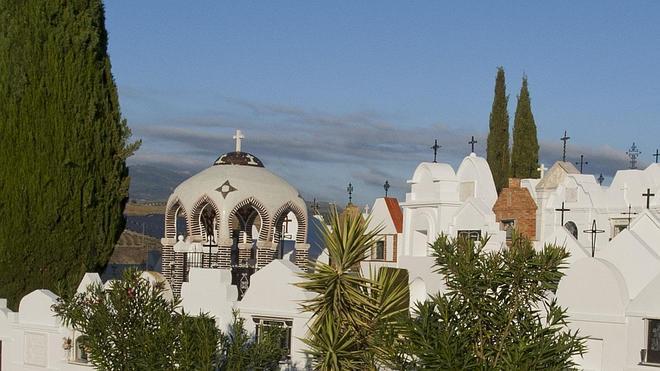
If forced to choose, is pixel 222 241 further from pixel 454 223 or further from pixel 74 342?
pixel 454 223

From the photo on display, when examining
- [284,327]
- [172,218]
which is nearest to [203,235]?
[172,218]

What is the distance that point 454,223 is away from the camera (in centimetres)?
3166

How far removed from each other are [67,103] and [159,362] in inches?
527

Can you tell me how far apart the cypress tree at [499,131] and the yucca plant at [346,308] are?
2974 cm

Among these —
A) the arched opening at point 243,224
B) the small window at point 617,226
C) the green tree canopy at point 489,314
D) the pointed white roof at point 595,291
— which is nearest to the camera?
the green tree canopy at point 489,314

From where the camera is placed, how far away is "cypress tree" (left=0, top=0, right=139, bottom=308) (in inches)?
1102

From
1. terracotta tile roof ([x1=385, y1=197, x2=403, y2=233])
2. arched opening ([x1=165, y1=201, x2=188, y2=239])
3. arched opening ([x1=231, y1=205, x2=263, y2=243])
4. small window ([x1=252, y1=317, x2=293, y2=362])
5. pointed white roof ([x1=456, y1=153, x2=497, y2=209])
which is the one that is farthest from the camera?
terracotta tile roof ([x1=385, y1=197, x2=403, y2=233])

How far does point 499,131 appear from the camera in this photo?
1767 inches

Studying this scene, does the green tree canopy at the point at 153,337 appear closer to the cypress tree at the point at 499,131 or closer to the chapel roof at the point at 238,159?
the chapel roof at the point at 238,159

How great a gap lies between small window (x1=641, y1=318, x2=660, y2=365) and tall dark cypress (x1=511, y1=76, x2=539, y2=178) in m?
25.9

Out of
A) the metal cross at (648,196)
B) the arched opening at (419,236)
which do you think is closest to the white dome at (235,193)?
the arched opening at (419,236)

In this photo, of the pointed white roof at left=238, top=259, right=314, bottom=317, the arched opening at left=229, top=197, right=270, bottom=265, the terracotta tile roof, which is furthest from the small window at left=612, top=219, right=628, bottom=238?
the pointed white roof at left=238, top=259, right=314, bottom=317

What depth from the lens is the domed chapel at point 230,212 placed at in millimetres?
27328

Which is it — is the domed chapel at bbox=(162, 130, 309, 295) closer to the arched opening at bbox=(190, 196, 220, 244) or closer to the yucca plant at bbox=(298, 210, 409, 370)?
the arched opening at bbox=(190, 196, 220, 244)
